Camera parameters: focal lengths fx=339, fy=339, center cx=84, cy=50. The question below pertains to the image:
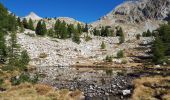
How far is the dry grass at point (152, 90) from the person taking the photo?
4240cm

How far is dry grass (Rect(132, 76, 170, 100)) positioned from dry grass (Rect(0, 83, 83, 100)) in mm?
7806

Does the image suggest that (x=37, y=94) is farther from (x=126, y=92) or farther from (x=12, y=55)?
(x=12, y=55)

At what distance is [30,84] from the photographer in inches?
2055

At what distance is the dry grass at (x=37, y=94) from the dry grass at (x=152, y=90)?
25.6 ft

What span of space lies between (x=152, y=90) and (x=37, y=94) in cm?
1551

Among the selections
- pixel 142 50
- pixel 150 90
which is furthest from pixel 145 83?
pixel 142 50

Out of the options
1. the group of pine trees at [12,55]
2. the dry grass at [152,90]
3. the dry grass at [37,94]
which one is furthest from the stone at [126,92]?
the group of pine trees at [12,55]

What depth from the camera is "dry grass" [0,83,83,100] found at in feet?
143

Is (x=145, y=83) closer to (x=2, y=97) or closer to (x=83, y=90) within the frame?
(x=83, y=90)

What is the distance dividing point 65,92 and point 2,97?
8642 millimetres

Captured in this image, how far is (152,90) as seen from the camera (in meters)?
45.9

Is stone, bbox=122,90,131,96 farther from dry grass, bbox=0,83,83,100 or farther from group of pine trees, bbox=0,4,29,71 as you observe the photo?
group of pine trees, bbox=0,4,29,71

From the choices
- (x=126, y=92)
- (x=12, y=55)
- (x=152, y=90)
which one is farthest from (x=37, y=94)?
(x=12, y=55)

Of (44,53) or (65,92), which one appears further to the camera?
(44,53)
